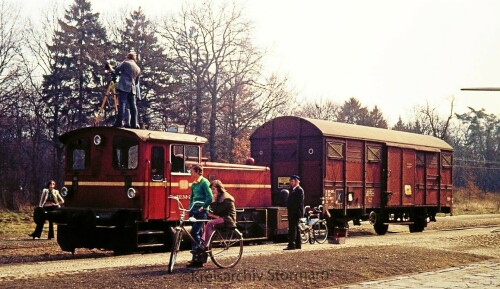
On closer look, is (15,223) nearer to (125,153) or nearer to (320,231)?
(125,153)

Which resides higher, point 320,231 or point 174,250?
point 174,250

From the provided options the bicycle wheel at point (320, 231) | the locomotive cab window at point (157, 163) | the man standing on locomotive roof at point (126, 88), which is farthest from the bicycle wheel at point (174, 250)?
the bicycle wheel at point (320, 231)

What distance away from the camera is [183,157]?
17.7 metres

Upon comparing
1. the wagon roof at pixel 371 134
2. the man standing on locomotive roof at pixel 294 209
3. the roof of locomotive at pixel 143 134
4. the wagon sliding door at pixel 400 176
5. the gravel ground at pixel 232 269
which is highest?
the wagon roof at pixel 371 134

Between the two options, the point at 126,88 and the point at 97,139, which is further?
the point at 126,88

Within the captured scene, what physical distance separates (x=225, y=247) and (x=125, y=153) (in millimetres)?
4585

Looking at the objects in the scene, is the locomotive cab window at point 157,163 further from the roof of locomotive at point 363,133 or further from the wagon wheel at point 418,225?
the wagon wheel at point 418,225

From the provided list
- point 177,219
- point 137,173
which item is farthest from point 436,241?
point 137,173

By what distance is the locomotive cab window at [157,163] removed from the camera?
17.0 meters

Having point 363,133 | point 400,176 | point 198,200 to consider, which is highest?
point 363,133

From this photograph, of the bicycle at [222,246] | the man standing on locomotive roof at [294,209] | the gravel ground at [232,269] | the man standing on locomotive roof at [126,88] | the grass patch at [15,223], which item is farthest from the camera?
the grass patch at [15,223]

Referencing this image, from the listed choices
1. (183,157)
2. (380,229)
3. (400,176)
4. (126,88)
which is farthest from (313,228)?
(126,88)

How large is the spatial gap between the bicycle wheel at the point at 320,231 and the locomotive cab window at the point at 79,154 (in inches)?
295

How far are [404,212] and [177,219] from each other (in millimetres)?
13302
